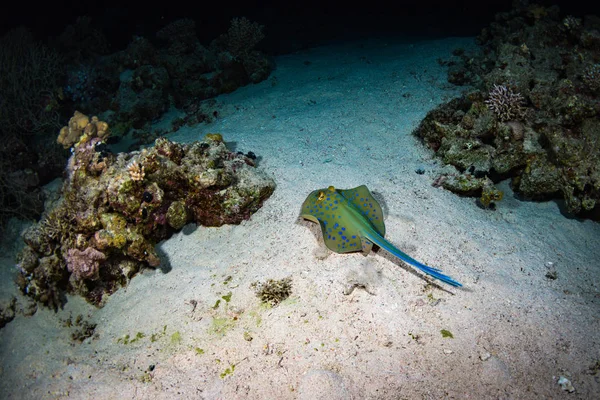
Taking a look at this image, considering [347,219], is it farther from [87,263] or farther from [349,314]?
[87,263]

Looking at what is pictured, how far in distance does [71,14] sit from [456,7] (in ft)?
84.9

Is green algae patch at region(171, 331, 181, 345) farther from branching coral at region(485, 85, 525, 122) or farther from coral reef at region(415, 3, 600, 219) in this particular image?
branching coral at region(485, 85, 525, 122)

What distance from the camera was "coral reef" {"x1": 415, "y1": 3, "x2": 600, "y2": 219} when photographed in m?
5.17

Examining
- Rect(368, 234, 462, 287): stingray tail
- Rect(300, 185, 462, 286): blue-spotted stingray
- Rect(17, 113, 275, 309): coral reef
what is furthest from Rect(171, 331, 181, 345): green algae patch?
Rect(368, 234, 462, 287): stingray tail

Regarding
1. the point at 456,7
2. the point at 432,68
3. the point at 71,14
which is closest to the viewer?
the point at 432,68

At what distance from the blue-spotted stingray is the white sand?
272mm

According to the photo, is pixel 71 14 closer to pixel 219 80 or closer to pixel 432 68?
pixel 219 80

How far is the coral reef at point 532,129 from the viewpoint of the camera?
17.0 ft

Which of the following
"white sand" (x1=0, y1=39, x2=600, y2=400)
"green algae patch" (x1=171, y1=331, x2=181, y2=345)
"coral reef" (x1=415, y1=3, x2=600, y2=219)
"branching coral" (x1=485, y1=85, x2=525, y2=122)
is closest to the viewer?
"white sand" (x1=0, y1=39, x2=600, y2=400)

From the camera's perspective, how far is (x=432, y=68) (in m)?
9.95

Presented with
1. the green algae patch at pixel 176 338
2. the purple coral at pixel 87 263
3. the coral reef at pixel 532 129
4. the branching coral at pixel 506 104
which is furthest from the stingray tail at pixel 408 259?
the purple coral at pixel 87 263

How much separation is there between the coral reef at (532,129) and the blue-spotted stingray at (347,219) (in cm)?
201

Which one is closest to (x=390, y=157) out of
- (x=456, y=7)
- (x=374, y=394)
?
(x=374, y=394)

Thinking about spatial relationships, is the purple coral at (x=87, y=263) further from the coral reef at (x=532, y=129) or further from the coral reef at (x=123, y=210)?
the coral reef at (x=532, y=129)
